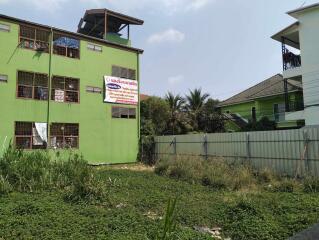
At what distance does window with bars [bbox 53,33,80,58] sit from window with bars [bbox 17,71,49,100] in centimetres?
213

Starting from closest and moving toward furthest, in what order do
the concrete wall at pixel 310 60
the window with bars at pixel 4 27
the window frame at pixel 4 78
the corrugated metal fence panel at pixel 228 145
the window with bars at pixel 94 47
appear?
the corrugated metal fence panel at pixel 228 145 < the window frame at pixel 4 78 < the window with bars at pixel 4 27 < the concrete wall at pixel 310 60 < the window with bars at pixel 94 47

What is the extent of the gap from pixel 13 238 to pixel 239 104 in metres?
31.6

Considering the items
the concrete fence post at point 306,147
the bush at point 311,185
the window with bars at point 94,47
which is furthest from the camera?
the window with bars at point 94,47

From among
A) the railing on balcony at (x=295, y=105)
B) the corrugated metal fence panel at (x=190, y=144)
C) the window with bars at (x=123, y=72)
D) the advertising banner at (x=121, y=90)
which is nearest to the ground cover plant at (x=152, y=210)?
the corrugated metal fence panel at (x=190, y=144)

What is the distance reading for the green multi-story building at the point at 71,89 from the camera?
2114 cm

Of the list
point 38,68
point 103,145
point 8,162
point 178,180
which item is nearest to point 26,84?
point 38,68

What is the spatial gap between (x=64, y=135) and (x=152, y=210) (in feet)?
47.0

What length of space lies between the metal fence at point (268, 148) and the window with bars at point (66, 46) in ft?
31.7

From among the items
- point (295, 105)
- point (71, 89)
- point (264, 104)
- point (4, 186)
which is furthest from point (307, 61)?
point (4, 186)

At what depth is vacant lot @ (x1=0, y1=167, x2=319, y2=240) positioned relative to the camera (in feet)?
24.9

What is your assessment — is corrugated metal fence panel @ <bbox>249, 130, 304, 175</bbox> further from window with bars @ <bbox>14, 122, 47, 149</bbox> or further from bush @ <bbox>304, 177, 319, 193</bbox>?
window with bars @ <bbox>14, 122, 47, 149</bbox>

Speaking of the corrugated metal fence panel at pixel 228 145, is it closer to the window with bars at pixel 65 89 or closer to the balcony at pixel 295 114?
the balcony at pixel 295 114

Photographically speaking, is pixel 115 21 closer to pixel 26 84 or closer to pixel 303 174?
pixel 26 84

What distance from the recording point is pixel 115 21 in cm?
2858
